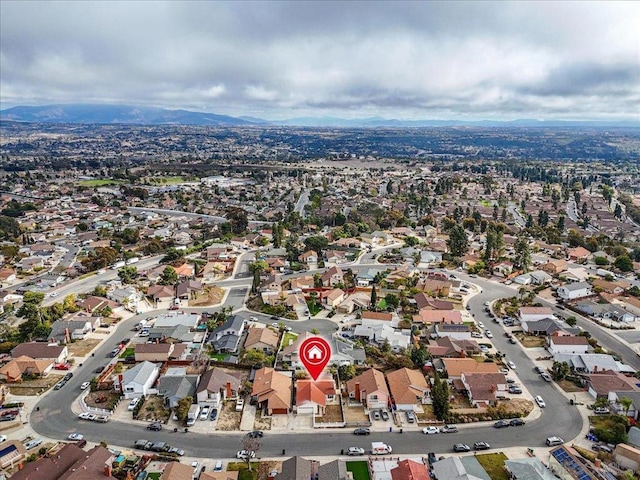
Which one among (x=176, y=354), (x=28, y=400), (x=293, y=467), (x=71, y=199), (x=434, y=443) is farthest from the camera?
(x=71, y=199)

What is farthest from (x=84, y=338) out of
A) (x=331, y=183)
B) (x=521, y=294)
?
(x=331, y=183)

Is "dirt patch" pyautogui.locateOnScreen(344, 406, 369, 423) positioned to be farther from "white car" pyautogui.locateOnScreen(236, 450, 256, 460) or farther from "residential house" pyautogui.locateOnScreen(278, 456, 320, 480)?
"white car" pyautogui.locateOnScreen(236, 450, 256, 460)

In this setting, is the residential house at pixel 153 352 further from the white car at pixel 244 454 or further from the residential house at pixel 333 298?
the residential house at pixel 333 298

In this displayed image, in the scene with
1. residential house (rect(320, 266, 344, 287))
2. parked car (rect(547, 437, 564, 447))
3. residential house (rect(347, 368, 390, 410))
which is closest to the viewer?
parked car (rect(547, 437, 564, 447))

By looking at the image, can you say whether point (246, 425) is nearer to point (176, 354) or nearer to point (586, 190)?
point (176, 354)

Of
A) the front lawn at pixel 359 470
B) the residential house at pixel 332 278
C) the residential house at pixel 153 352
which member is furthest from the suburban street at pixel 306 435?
the residential house at pixel 332 278

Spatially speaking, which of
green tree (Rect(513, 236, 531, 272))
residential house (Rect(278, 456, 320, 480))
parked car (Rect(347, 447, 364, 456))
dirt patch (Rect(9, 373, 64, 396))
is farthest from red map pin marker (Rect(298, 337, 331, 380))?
green tree (Rect(513, 236, 531, 272))
